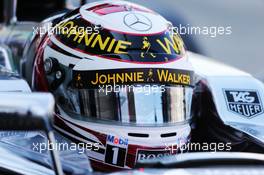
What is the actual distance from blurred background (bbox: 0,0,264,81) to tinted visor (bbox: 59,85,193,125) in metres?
2.14

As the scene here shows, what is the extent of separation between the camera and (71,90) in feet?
4.85

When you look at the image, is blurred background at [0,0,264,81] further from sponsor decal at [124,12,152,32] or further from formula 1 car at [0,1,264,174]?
sponsor decal at [124,12,152,32]

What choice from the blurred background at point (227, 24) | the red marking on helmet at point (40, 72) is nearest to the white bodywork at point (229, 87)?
the red marking on helmet at point (40, 72)

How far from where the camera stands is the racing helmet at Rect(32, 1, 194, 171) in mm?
1425

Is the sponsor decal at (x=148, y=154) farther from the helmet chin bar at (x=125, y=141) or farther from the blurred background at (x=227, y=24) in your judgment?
the blurred background at (x=227, y=24)

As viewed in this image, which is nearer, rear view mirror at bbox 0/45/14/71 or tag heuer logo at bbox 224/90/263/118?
tag heuer logo at bbox 224/90/263/118

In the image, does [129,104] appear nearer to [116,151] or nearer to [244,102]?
[116,151]

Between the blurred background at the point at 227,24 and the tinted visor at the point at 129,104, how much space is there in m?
2.14

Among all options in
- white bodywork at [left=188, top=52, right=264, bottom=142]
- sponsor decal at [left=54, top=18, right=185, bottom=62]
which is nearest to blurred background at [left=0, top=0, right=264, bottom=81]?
white bodywork at [left=188, top=52, right=264, bottom=142]

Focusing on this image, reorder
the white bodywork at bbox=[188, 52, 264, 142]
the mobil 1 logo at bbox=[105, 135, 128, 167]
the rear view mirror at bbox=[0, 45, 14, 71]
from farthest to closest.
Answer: the rear view mirror at bbox=[0, 45, 14, 71], the white bodywork at bbox=[188, 52, 264, 142], the mobil 1 logo at bbox=[105, 135, 128, 167]

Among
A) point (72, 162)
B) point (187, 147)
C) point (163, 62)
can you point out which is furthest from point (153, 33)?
point (72, 162)

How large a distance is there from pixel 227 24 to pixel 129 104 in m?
2.64

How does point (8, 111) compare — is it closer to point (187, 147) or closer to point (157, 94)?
point (157, 94)

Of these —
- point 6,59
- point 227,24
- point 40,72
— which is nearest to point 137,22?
point 40,72
